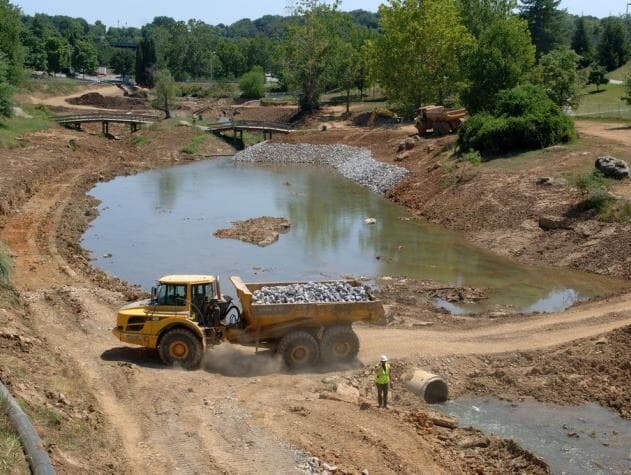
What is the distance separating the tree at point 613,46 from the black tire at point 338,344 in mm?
89096

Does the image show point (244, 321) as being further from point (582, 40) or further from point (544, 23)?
point (582, 40)

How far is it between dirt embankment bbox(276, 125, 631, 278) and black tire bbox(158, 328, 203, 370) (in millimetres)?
19103

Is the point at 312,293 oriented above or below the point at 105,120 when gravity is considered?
below

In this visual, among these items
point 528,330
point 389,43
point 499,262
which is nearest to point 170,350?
point 528,330

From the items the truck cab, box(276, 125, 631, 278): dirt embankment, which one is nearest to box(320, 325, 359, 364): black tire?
the truck cab

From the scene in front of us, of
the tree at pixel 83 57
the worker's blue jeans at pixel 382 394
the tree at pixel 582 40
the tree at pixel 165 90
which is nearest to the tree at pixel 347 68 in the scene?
the tree at pixel 165 90

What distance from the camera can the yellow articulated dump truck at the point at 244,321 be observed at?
65.0ft

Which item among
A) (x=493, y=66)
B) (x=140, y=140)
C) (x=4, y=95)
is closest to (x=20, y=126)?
(x=4, y=95)

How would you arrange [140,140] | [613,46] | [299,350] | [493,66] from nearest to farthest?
1. [299,350]
2. [493,66]
3. [140,140]
4. [613,46]

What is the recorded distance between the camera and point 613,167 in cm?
4025

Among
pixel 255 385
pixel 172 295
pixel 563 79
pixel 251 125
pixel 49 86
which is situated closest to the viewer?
pixel 255 385

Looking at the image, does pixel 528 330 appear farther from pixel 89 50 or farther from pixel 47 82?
pixel 89 50

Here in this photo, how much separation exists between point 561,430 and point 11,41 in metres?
82.1

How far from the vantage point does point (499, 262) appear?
117 ft
